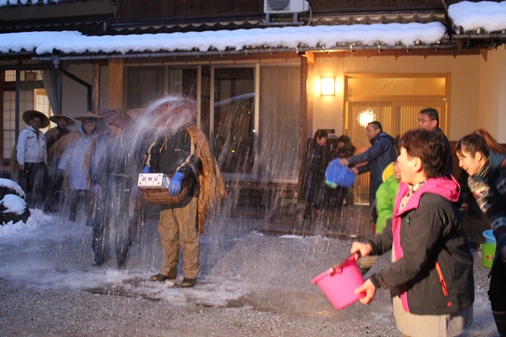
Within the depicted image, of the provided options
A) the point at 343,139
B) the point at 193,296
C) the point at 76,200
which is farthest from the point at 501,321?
the point at 343,139

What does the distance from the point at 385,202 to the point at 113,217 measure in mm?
3606

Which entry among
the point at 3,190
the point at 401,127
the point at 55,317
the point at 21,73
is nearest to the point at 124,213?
the point at 55,317

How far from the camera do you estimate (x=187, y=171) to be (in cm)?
602

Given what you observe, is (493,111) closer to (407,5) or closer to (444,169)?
(407,5)

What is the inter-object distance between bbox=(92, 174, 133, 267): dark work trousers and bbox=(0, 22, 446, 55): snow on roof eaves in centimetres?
422

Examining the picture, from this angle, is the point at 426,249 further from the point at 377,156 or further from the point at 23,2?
the point at 23,2

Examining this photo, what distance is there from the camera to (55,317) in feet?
17.6

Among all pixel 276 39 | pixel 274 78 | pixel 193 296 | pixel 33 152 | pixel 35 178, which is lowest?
pixel 193 296

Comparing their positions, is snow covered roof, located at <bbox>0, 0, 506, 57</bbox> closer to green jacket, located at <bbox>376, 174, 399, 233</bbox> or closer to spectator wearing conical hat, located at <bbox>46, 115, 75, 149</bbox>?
spectator wearing conical hat, located at <bbox>46, 115, 75, 149</bbox>

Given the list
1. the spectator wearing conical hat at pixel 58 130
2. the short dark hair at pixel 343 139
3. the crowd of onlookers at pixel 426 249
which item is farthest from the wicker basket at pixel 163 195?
the spectator wearing conical hat at pixel 58 130

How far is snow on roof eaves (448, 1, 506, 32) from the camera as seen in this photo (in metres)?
8.64

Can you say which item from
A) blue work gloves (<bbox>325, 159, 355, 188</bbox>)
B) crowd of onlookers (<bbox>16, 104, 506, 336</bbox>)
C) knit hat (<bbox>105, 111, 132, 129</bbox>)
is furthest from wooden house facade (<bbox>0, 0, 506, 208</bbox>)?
blue work gloves (<bbox>325, 159, 355, 188</bbox>)

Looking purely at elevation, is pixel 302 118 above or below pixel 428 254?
above

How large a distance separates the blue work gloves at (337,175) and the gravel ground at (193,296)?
1107 millimetres
